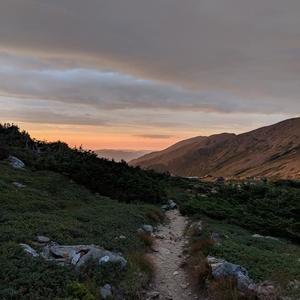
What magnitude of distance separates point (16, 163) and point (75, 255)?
27274mm

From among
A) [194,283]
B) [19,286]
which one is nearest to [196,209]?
[194,283]

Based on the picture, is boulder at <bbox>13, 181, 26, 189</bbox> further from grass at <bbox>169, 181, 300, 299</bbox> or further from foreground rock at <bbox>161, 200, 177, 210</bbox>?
grass at <bbox>169, 181, 300, 299</bbox>

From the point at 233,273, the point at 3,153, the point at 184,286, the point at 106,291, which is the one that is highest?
the point at 3,153

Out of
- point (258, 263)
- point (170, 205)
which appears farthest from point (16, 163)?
point (258, 263)

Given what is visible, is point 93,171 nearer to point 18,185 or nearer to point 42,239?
point 18,185

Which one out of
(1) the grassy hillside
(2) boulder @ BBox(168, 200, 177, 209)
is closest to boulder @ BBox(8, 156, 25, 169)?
(1) the grassy hillside

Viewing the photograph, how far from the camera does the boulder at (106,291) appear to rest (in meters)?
12.4

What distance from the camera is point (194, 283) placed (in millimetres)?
15438

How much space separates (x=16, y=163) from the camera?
40188 mm

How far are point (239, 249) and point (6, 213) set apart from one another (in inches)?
439

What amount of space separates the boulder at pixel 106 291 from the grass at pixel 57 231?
0.73ft

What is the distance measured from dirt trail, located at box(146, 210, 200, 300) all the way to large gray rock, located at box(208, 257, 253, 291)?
43.9 inches

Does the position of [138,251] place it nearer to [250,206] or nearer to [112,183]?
[112,183]

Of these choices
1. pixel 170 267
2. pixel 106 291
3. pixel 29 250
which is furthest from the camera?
pixel 170 267
